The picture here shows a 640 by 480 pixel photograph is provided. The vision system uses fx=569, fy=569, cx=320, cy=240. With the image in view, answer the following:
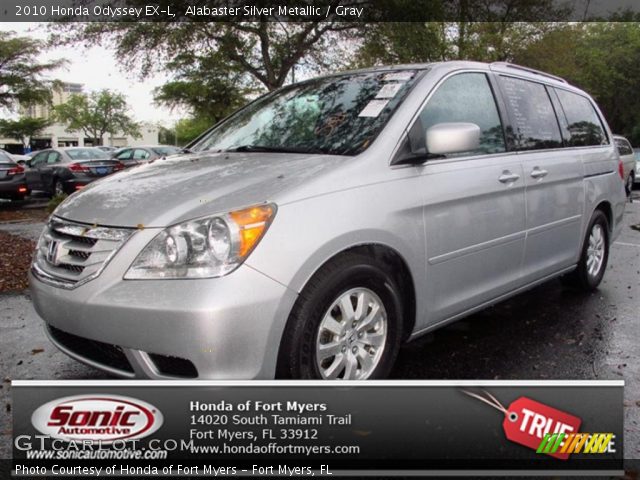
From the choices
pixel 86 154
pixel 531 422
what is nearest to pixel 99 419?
pixel 531 422

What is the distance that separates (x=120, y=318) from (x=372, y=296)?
1138 mm

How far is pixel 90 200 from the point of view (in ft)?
9.20

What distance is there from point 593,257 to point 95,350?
4159 millimetres

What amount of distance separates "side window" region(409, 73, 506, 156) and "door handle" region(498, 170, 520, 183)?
0.16 meters

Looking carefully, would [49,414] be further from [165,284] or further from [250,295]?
[250,295]

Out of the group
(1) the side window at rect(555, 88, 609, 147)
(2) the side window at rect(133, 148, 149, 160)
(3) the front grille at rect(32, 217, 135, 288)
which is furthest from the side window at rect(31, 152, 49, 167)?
(1) the side window at rect(555, 88, 609, 147)

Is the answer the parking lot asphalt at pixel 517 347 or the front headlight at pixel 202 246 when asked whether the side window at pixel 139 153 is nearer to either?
A: the parking lot asphalt at pixel 517 347

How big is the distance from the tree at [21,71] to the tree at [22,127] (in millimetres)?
37589

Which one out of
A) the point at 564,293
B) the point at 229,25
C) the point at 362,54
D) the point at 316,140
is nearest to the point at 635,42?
the point at 362,54

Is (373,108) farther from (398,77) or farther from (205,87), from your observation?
(205,87)

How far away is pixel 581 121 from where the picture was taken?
189 inches

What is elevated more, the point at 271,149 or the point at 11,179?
the point at 271,149

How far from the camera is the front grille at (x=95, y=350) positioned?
95.1 inches

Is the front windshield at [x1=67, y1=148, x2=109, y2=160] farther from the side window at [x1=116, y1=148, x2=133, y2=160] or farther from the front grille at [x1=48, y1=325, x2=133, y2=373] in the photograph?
the front grille at [x1=48, y1=325, x2=133, y2=373]
